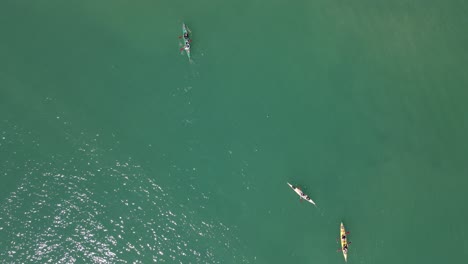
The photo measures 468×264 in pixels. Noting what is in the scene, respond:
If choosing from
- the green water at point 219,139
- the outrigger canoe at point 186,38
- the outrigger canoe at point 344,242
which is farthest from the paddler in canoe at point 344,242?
the outrigger canoe at point 186,38

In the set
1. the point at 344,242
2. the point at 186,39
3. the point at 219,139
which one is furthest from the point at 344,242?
the point at 186,39

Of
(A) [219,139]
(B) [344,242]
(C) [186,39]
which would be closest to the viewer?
(B) [344,242]

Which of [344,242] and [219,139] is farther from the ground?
[219,139]

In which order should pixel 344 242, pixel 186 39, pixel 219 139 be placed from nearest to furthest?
1. pixel 344 242
2. pixel 219 139
3. pixel 186 39

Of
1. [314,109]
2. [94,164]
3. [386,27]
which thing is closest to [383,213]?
[314,109]

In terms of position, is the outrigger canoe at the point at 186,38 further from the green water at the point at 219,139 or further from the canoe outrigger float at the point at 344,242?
the canoe outrigger float at the point at 344,242

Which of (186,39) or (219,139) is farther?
(186,39)

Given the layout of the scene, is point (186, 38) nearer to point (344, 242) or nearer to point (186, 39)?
point (186, 39)

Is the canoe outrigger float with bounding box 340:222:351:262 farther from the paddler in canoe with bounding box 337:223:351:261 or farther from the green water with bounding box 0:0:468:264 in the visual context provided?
the green water with bounding box 0:0:468:264
